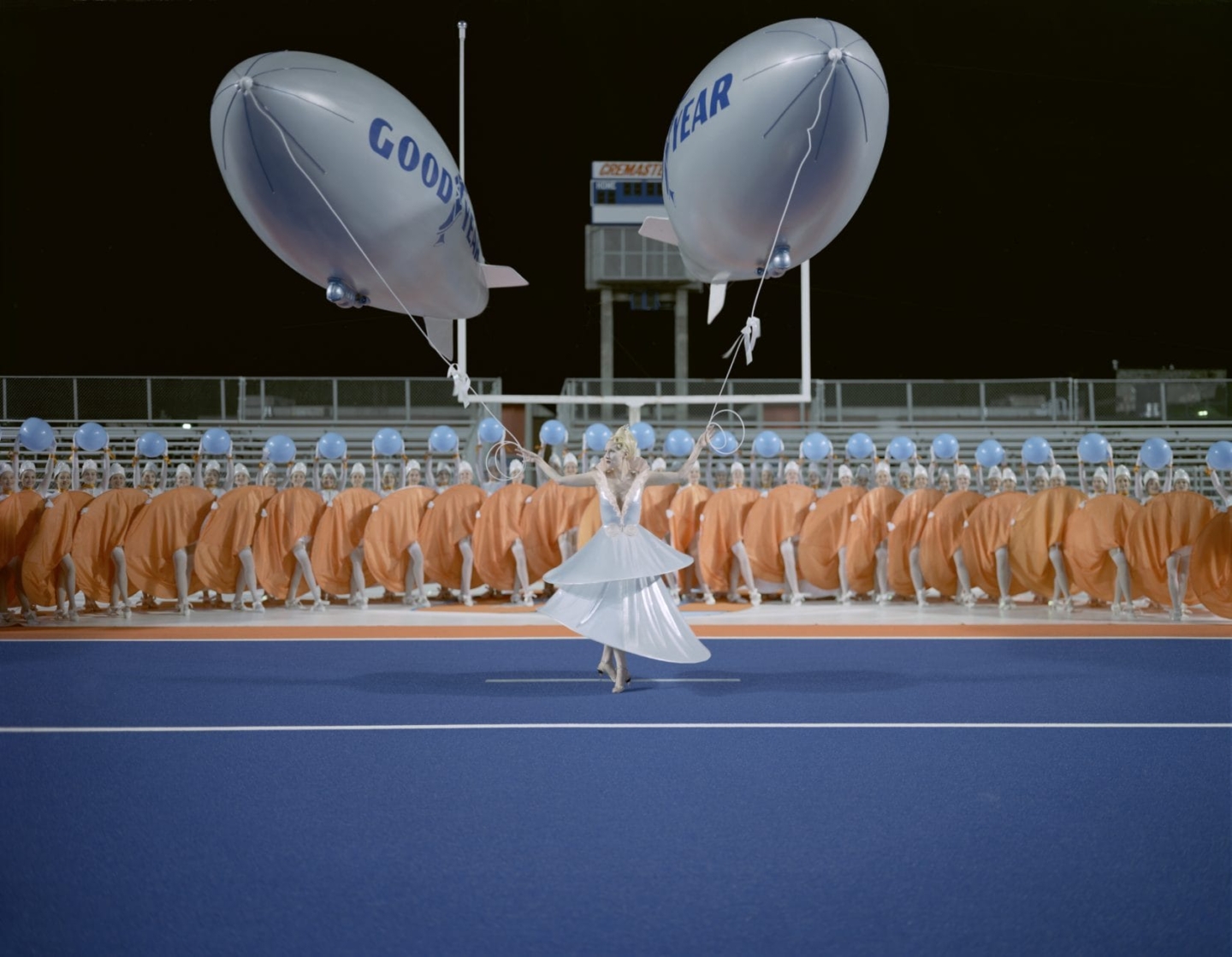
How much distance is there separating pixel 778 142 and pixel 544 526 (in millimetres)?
5908

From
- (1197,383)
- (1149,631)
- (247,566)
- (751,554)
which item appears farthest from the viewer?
(1197,383)

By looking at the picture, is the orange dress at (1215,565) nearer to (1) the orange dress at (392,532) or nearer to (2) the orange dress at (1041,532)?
(2) the orange dress at (1041,532)

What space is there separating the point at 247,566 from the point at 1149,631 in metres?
8.06

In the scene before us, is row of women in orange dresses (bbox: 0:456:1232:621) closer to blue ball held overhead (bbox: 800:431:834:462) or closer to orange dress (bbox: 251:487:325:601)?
orange dress (bbox: 251:487:325:601)

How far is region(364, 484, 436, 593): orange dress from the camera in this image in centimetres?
997

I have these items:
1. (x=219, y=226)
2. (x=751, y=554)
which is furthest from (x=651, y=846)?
(x=219, y=226)

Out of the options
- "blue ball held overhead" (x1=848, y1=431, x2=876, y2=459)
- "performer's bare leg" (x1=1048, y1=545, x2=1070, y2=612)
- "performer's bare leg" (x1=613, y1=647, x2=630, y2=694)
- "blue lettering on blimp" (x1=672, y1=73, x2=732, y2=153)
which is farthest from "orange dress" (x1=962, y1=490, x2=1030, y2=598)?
"blue lettering on blimp" (x1=672, y1=73, x2=732, y2=153)

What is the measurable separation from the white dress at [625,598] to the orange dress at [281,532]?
464 centimetres

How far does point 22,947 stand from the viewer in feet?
8.57

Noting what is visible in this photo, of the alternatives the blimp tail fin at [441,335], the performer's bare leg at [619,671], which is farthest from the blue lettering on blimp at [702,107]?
the performer's bare leg at [619,671]

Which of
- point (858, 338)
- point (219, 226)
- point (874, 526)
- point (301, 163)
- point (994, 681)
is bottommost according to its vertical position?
point (994, 681)

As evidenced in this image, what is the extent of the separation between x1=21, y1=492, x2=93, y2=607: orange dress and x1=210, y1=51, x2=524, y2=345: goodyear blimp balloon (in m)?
5.09

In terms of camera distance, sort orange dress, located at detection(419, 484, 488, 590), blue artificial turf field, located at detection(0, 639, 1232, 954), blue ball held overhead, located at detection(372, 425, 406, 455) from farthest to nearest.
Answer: blue ball held overhead, located at detection(372, 425, 406, 455)
orange dress, located at detection(419, 484, 488, 590)
blue artificial turf field, located at detection(0, 639, 1232, 954)

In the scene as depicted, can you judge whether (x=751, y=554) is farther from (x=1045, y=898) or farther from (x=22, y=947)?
(x=22, y=947)
